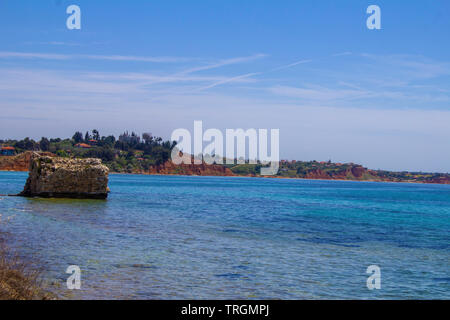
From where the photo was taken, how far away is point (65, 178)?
2058 inches

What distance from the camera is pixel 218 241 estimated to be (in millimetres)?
25562

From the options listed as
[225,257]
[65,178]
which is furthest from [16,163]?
[225,257]

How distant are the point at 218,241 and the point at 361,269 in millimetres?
8837

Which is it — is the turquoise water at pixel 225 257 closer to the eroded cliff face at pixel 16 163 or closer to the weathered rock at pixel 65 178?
the weathered rock at pixel 65 178

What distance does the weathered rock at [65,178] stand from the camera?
5131 centimetres

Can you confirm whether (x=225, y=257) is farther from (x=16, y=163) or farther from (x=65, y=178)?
(x=16, y=163)

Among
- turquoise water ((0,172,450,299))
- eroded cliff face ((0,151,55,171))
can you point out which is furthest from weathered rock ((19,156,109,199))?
eroded cliff face ((0,151,55,171))

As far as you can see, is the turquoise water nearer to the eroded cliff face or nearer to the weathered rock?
the weathered rock

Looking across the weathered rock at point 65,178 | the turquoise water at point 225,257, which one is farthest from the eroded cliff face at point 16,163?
the turquoise water at point 225,257

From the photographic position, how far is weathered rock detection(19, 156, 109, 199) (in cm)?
5131

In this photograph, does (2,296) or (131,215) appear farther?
(131,215)

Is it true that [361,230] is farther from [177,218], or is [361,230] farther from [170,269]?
[170,269]
